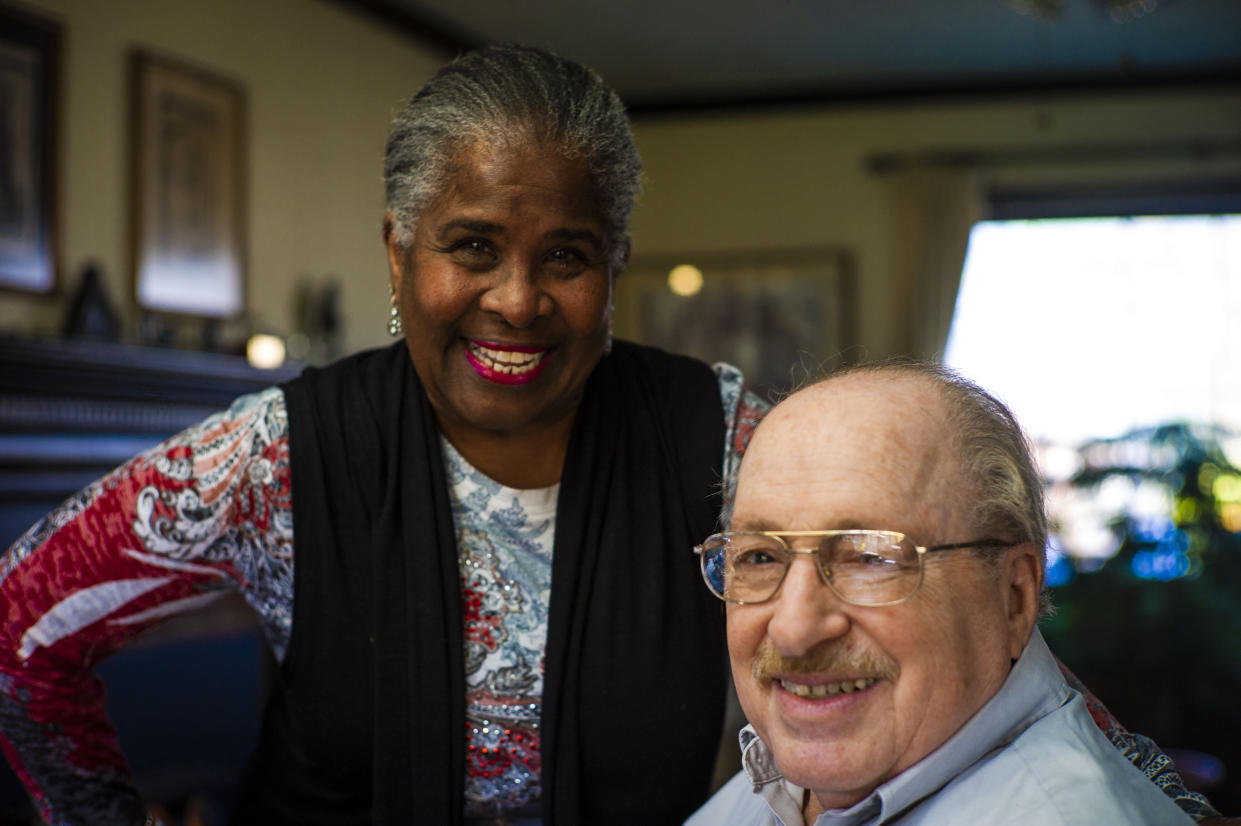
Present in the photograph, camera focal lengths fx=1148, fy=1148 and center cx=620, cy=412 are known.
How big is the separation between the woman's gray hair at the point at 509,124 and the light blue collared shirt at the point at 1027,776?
0.75 metres

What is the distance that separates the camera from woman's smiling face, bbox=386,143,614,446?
141 cm

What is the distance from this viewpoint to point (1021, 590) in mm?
1141

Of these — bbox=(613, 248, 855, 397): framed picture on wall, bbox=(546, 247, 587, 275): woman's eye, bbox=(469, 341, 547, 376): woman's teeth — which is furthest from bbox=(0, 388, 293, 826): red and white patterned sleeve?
bbox=(613, 248, 855, 397): framed picture on wall

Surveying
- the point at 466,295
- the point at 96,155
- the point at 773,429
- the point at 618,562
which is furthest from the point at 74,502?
the point at 96,155

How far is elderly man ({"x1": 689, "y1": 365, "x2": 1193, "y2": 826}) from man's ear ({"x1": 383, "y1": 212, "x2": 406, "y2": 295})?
62 cm

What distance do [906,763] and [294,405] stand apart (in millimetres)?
919

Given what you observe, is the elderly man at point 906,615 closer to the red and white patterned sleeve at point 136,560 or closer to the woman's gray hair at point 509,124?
the woman's gray hair at point 509,124

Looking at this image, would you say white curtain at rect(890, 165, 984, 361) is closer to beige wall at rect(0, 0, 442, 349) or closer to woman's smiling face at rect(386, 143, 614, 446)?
beige wall at rect(0, 0, 442, 349)

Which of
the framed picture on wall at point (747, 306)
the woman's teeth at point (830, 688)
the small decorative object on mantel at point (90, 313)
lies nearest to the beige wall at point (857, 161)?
the framed picture on wall at point (747, 306)

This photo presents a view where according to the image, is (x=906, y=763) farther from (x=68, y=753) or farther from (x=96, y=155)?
(x=96, y=155)

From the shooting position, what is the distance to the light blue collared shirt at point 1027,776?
958mm

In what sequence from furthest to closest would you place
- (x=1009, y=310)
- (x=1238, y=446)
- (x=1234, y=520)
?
(x=1009, y=310), (x=1238, y=446), (x=1234, y=520)

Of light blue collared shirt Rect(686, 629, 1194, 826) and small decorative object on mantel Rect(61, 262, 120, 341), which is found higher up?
small decorative object on mantel Rect(61, 262, 120, 341)

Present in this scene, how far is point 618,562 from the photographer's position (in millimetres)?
1564
